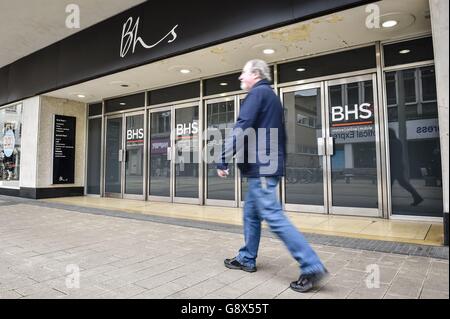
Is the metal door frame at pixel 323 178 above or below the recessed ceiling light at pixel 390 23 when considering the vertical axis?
below

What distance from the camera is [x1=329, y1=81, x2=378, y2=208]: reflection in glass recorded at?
15.5ft

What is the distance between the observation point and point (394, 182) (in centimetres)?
453

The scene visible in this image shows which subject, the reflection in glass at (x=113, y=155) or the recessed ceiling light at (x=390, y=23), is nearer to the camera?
the recessed ceiling light at (x=390, y=23)

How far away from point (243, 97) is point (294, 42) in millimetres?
1630

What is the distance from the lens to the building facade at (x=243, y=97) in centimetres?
426

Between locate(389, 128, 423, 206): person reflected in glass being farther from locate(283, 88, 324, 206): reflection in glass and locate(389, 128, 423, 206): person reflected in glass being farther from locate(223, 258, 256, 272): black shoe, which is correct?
locate(223, 258, 256, 272): black shoe

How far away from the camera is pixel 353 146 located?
487 centimetres

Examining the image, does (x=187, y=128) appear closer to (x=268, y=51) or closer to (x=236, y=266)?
(x=268, y=51)

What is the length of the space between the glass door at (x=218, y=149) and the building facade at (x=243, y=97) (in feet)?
0.09

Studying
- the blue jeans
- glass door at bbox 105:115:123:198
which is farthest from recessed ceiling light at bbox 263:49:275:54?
glass door at bbox 105:115:123:198

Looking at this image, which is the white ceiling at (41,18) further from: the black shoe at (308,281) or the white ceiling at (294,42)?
the black shoe at (308,281)

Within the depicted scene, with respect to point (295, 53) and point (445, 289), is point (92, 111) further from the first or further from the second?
point (445, 289)

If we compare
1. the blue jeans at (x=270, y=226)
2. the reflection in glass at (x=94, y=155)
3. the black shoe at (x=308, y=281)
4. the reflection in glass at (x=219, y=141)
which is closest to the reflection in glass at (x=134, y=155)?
the reflection in glass at (x=94, y=155)

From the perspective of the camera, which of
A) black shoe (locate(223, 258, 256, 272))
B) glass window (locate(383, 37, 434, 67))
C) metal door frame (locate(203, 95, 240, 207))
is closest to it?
black shoe (locate(223, 258, 256, 272))
